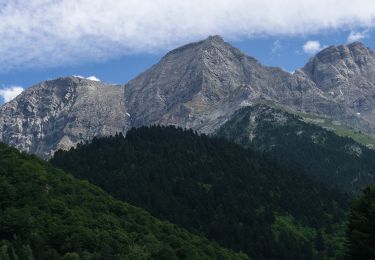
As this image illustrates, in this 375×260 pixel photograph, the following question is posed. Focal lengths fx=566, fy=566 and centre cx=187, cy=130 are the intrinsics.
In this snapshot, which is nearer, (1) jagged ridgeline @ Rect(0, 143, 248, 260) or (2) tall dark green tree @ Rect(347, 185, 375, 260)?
(2) tall dark green tree @ Rect(347, 185, 375, 260)

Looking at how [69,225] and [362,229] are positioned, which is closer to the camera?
Answer: [362,229]

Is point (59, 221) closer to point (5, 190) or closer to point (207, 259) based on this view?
point (5, 190)

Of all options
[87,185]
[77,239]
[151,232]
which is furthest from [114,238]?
[87,185]

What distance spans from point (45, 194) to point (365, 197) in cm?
10188

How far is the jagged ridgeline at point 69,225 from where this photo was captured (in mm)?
124875

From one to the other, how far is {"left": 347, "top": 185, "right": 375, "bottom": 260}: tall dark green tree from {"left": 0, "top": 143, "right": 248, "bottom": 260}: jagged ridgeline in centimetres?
6542

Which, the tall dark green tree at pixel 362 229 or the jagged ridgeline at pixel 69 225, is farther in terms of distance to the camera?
the jagged ridgeline at pixel 69 225

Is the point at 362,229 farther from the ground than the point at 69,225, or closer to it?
closer to it

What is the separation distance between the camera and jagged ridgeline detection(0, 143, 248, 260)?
410 ft

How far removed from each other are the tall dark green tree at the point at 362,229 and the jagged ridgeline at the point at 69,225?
65.4 meters

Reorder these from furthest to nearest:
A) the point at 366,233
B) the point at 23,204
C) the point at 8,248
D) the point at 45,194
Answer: the point at 45,194, the point at 23,204, the point at 8,248, the point at 366,233

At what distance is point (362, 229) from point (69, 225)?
8749cm

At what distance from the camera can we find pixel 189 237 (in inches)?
6609

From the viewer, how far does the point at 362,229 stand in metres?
62.8
